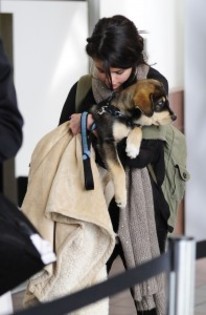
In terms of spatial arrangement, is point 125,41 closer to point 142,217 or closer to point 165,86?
point 165,86

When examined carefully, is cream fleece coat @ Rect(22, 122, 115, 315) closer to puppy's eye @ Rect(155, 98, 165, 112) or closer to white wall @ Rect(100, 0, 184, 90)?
puppy's eye @ Rect(155, 98, 165, 112)

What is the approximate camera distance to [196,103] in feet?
25.0

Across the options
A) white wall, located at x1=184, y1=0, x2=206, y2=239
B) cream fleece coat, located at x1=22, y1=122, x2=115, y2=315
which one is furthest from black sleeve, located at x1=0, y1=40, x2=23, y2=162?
white wall, located at x1=184, y1=0, x2=206, y2=239

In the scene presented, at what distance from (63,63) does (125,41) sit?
113 inches

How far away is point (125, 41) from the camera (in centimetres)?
427

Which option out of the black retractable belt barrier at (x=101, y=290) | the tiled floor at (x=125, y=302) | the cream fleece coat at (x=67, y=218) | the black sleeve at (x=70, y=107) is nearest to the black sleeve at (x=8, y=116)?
the black retractable belt barrier at (x=101, y=290)

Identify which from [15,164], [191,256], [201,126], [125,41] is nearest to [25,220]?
[191,256]

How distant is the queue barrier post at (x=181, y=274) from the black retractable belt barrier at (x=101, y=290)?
3 cm

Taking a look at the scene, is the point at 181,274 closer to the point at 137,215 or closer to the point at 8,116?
the point at 8,116

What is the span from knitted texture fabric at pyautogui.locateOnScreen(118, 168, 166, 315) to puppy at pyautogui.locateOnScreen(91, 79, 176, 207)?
5.3 inches

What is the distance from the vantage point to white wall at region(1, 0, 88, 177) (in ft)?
22.5

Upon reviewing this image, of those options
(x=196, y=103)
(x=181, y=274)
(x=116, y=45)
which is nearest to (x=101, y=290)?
(x=181, y=274)

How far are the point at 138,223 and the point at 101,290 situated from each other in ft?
4.84

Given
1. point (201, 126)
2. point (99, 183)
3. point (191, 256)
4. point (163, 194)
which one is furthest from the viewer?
point (201, 126)
